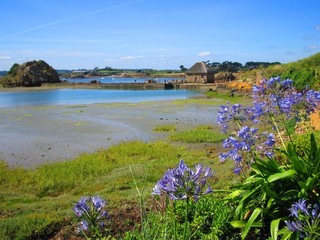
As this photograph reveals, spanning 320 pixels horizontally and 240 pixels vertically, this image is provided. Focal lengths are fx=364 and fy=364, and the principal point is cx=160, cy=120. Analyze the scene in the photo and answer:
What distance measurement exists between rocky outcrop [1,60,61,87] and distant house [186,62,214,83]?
120ft

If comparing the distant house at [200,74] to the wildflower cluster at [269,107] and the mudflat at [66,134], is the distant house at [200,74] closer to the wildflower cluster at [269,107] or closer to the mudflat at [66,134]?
the mudflat at [66,134]

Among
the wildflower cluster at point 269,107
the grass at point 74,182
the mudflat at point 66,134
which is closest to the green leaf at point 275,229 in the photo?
the wildflower cluster at point 269,107

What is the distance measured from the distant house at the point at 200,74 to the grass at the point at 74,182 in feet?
196

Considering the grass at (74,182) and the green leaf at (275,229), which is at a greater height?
the green leaf at (275,229)

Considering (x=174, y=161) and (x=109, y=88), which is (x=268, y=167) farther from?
(x=109, y=88)

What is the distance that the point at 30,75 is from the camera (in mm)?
86562

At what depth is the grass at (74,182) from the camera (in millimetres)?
5602

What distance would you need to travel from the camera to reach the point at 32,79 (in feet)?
280

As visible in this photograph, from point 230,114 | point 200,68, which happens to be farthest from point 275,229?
point 200,68

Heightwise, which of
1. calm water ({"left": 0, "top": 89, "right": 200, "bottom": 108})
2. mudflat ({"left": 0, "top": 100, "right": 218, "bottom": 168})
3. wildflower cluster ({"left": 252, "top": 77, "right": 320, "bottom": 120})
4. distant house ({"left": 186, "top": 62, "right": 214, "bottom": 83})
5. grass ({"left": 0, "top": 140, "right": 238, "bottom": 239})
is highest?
wildflower cluster ({"left": 252, "top": 77, "right": 320, "bottom": 120})

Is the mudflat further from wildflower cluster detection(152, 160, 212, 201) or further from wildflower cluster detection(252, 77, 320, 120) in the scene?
wildflower cluster detection(152, 160, 212, 201)

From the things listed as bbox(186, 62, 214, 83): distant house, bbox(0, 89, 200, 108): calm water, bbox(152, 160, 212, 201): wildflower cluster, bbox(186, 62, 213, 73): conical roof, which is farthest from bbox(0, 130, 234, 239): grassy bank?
bbox(186, 62, 213, 73): conical roof

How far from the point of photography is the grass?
5.60 meters

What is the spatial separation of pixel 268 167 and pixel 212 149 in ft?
31.7
